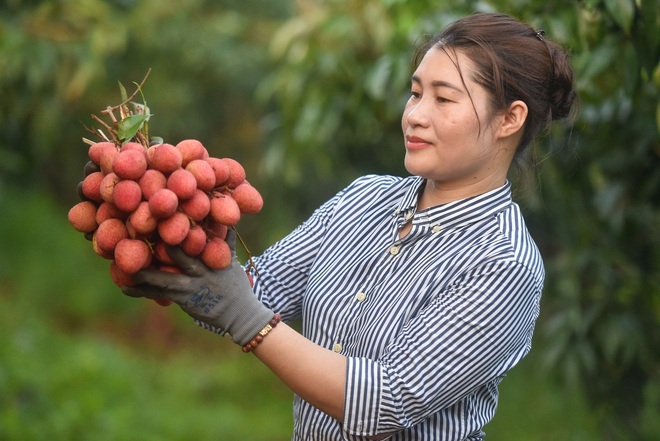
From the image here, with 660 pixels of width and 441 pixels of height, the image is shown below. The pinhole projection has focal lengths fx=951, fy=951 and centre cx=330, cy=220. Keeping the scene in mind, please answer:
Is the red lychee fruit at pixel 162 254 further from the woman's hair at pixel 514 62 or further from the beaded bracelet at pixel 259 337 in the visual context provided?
the woman's hair at pixel 514 62

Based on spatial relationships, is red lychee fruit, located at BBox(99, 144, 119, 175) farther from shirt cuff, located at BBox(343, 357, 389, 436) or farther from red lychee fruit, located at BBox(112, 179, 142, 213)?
shirt cuff, located at BBox(343, 357, 389, 436)

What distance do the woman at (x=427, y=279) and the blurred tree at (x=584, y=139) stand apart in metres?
0.32

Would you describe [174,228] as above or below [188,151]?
below

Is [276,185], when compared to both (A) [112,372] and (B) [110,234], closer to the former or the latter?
(A) [112,372]

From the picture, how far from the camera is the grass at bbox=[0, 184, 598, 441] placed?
174 inches

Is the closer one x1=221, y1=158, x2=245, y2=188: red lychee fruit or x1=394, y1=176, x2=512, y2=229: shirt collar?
x1=221, y1=158, x2=245, y2=188: red lychee fruit

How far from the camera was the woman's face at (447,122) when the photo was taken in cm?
178

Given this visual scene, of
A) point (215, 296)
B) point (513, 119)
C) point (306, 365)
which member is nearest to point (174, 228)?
point (215, 296)

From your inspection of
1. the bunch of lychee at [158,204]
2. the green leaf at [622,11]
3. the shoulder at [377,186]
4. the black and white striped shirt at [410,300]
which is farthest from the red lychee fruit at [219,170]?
the green leaf at [622,11]

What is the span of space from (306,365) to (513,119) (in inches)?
25.1

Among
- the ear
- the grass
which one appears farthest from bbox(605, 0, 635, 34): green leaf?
the grass

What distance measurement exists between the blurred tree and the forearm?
71 cm

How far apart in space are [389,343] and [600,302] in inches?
60.5

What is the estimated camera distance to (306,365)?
1.66 meters
